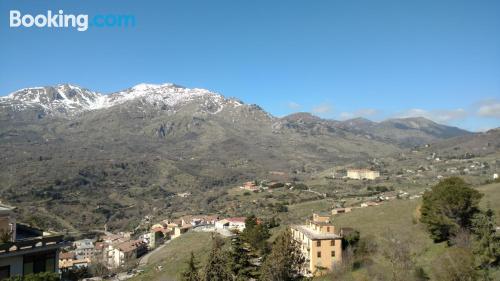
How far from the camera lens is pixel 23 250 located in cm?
1234

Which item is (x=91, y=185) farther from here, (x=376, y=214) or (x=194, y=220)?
(x=376, y=214)

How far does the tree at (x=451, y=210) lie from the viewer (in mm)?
32219

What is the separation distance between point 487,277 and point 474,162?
12423 cm

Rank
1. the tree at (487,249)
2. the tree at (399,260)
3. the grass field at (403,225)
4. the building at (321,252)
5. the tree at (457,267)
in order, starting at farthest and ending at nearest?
the building at (321,252) → the grass field at (403,225) → the tree at (399,260) → the tree at (487,249) → the tree at (457,267)

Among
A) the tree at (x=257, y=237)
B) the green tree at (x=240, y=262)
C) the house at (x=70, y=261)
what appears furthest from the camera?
the house at (x=70, y=261)

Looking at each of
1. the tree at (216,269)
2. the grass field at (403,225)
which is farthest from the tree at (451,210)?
the tree at (216,269)

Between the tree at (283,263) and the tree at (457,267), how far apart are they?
9212 millimetres

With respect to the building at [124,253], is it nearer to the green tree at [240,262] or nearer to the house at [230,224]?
the house at [230,224]

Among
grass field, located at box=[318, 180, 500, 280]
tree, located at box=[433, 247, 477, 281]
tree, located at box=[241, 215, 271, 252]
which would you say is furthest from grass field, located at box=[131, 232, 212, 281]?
tree, located at box=[433, 247, 477, 281]

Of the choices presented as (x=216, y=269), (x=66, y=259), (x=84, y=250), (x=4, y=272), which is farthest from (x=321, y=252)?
(x=84, y=250)

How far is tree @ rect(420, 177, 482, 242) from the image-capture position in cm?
3222

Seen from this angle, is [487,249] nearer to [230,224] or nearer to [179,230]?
[230,224]

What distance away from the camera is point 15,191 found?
146625 millimetres

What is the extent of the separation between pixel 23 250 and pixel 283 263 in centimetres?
1993
